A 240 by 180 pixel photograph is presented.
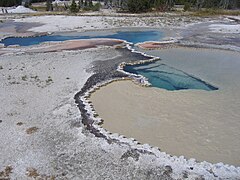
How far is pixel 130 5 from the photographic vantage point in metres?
59.5

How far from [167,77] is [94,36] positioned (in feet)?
59.0

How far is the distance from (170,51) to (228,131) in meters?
14.9

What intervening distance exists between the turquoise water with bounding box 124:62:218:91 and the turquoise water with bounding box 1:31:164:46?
35.1 feet

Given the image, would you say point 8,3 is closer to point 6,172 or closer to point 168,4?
point 168,4

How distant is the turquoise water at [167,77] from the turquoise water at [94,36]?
10693 mm

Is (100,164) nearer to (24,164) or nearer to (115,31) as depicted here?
(24,164)

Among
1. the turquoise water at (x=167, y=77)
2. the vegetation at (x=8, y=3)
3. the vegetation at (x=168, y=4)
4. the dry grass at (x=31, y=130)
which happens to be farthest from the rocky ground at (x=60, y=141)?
the vegetation at (x=8, y=3)

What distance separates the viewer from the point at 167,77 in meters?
19.3

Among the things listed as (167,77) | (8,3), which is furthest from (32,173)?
(8,3)

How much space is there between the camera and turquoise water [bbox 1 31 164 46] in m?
32.4

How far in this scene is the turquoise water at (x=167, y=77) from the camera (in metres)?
17.7

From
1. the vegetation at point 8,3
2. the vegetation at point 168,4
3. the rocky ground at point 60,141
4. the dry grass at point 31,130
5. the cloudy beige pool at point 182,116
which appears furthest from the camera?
the vegetation at point 8,3

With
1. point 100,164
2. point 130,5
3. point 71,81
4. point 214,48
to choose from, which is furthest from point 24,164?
point 130,5

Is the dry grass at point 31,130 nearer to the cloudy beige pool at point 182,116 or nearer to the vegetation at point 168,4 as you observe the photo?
the cloudy beige pool at point 182,116
